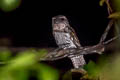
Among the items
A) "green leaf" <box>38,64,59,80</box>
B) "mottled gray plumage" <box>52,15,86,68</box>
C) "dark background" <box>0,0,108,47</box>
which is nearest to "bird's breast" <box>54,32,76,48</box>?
"mottled gray plumage" <box>52,15,86,68</box>

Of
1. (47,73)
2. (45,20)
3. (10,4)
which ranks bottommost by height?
(45,20)

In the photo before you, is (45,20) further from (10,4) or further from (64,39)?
(10,4)

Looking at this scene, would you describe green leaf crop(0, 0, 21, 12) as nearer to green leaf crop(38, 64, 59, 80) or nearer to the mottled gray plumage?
green leaf crop(38, 64, 59, 80)

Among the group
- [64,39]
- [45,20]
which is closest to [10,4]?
[64,39]

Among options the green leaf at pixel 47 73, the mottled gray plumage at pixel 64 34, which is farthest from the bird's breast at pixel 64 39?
the green leaf at pixel 47 73

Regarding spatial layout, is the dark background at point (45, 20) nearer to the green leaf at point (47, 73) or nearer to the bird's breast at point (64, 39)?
the bird's breast at point (64, 39)

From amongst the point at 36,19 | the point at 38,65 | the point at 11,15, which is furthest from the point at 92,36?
the point at 38,65

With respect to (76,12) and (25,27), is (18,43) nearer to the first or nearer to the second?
(25,27)

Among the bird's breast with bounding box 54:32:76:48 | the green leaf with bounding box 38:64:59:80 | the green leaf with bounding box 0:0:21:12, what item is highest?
the green leaf with bounding box 0:0:21:12
